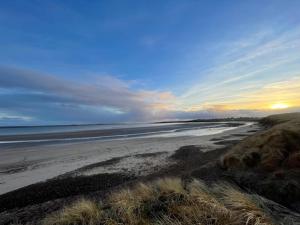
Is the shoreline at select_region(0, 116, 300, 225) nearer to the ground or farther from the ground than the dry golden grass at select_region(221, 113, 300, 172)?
nearer to the ground

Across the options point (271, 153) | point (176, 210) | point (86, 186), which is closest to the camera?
point (176, 210)

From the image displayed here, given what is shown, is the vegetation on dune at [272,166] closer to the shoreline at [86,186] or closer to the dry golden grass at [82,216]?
the shoreline at [86,186]

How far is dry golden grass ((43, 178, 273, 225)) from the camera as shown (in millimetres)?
4547

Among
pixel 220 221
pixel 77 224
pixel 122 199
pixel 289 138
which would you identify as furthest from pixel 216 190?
pixel 289 138

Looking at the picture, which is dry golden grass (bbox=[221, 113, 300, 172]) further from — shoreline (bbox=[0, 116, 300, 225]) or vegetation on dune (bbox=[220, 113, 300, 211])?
shoreline (bbox=[0, 116, 300, 225])

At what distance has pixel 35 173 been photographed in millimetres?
14508

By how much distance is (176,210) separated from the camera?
5.23m

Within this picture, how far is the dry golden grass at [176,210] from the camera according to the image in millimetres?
4547

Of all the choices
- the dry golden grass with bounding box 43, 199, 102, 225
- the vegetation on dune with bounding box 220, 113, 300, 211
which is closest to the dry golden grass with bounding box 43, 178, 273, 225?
the dry golden grass with bounding box 43, 199, 102, 225

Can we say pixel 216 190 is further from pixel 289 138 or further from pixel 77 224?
pixel 289 138

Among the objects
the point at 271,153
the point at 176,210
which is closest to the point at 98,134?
the point at 271,153

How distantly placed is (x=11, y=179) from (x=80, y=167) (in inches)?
150

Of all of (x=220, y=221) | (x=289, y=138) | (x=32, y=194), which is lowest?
(x=32, y=194)

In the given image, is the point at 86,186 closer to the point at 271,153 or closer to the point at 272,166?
the point at 272,166
